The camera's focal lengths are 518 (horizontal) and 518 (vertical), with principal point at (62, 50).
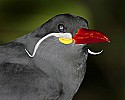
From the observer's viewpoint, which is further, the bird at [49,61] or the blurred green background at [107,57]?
the blurred green background at [107,57]

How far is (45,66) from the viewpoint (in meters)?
1.79

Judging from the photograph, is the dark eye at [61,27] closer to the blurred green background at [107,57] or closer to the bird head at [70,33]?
the bird head at [70,33]

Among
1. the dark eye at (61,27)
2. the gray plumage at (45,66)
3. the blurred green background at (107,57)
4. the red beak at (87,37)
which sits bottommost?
the blurred green background at (107,57)

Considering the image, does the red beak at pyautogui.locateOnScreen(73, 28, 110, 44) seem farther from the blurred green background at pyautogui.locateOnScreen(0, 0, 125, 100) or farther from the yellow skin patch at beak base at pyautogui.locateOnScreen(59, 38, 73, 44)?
the blurred green background at pyautogui.locateOnScreen(0, 0, 125, 100)

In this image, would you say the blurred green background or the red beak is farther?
the blurred green background

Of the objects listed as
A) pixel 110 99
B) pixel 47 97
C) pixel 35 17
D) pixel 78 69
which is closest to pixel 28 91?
pixel 47 97

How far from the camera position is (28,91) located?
5.69ft

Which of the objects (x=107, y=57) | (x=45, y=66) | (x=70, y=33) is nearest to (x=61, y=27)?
(x=70, y=33)

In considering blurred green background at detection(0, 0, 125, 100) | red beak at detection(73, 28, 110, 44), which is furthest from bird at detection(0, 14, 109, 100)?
blurred green background at detection(0, 0, 125, 100)

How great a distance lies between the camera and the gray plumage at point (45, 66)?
5.70 feet

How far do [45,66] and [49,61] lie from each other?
0.02 meters

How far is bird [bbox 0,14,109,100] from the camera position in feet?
5.68

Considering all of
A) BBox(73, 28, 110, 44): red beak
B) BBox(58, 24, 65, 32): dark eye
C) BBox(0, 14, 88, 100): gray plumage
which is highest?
BBox(58, 24, 65, 32): dark eye

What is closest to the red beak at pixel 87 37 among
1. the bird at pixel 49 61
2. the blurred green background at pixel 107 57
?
the bird at pixel 49 61
